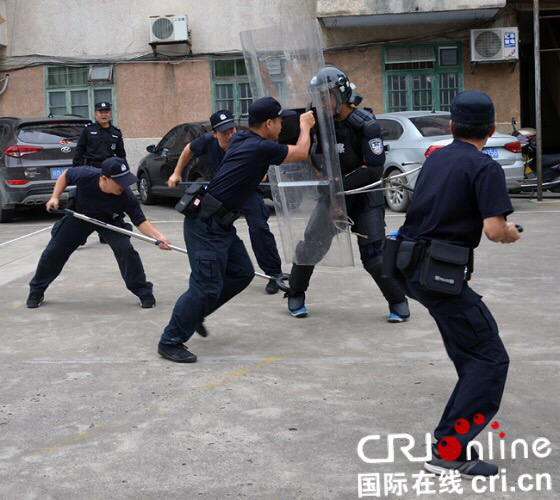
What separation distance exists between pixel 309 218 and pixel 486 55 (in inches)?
482

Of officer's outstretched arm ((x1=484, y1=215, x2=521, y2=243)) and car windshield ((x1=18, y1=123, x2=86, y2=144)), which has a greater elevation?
car windshield ((x1=18, y1=123, x2=86, y2=144))

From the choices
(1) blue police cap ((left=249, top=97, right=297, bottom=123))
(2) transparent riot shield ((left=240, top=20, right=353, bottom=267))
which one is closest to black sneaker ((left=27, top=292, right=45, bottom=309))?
(2) transparent riot shield ((left=240, top=20, right=353, bottom=267))

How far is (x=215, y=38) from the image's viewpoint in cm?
1841

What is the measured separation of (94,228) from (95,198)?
0.89 ft

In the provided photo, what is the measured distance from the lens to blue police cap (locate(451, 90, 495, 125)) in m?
3.55

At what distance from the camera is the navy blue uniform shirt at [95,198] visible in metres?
6.95

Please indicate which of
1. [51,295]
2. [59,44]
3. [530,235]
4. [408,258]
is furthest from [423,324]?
[59,44]

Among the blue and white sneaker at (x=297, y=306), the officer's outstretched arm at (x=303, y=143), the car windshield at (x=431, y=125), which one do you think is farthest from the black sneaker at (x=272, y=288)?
the car windshield at (x=431, y=125)

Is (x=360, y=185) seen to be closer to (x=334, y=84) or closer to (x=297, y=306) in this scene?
(x=334, y=84)

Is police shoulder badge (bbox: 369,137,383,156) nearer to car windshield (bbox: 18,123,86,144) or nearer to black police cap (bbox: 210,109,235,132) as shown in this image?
black police cap (bbox: 210,109,235,132)

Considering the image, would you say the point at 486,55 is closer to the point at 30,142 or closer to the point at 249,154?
the point at 30,142

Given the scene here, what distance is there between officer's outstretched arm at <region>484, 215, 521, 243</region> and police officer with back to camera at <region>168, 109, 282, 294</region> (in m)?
4.12

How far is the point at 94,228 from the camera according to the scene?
23.5 feet

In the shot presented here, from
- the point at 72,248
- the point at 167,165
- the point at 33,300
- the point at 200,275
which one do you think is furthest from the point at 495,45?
the point at 200,275
